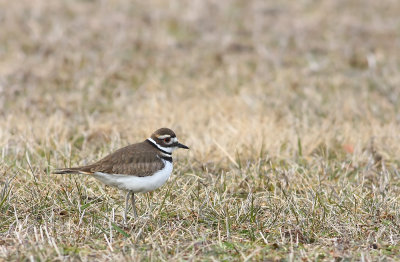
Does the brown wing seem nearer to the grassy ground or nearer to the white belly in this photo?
the white belly

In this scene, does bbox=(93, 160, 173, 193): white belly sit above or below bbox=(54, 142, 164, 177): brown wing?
below

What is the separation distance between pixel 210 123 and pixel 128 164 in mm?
3574

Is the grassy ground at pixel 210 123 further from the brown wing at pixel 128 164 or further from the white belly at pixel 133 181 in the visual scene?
the brown wing at pixel 128 164

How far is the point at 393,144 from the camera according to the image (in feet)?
28.2

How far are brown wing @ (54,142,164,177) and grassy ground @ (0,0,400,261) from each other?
40 cm

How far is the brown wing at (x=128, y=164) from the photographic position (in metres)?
5.90

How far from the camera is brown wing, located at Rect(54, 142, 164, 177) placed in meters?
5.90

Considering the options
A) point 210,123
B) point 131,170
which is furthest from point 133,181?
point 210,123

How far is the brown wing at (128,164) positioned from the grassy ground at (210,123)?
40 centimetres

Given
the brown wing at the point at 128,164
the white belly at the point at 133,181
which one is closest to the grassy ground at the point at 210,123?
the white belly at the point at 133,181

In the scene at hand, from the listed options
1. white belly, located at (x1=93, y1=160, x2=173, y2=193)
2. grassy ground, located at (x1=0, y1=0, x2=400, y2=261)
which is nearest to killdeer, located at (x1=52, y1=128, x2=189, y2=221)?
white belly, located at (x1=93, y1=160, x2=173, y2=193)

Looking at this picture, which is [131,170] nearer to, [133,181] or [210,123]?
[133,181]

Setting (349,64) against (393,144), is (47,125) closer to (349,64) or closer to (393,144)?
(393,144)

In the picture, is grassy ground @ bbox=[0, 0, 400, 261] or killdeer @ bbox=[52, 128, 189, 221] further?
killdeer @ bbox=[52, 128, 189, 221]
